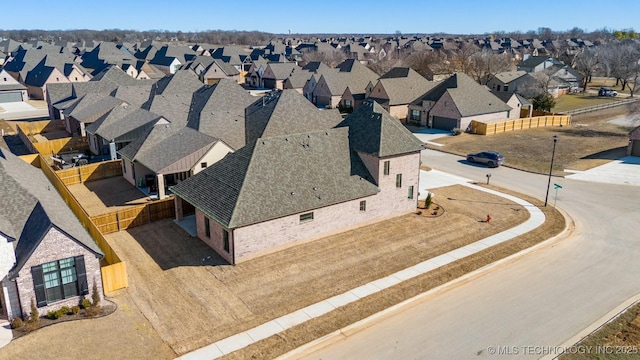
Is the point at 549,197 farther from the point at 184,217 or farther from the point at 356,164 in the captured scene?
the point at 184,217

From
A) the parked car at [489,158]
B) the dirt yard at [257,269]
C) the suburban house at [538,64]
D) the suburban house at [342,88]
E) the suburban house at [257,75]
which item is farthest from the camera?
the suburban house at [538,64]

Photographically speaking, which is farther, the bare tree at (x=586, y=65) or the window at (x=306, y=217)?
the bare tree at (x=586, y=65)

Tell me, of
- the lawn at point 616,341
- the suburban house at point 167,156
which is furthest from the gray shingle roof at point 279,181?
the lawn at point 616,341

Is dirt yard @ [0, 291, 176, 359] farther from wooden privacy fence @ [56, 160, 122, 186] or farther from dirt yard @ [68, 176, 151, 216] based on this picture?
wooden privacy fence @ [56, 160, 122, 186]

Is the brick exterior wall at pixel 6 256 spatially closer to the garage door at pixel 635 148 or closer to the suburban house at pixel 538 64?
the garage door at pixel 635 148

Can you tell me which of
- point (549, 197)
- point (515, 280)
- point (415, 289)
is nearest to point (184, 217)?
point (415, 289)

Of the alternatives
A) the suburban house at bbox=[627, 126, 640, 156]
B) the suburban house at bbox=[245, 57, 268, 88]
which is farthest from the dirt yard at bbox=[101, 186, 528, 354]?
the suburban house at bbox=[245, 57, 268, 88]

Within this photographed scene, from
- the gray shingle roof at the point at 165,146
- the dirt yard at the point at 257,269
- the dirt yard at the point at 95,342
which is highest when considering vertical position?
the gray shingle roof at the point at 165,146

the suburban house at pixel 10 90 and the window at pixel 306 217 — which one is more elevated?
the suburban house at pixel 10 90
